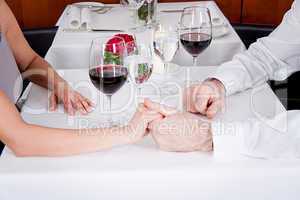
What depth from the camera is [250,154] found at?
2.86 feet

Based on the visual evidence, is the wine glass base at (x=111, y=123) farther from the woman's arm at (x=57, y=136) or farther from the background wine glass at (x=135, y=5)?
the background wine glass at (x=135, y=5)

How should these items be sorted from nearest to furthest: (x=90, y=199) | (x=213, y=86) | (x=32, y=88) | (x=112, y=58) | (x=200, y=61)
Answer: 1. (x=90, y=199)
2. (x=112, y=58)
3. (x=213, y=86)
4. (x=32, y=88)
5. (x=200, y=61)

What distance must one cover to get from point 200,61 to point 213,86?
1.28ft

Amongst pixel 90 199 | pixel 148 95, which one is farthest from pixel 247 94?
pixel 90 199

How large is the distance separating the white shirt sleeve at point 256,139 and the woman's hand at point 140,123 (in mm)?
131

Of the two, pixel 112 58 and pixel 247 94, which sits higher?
pixel 112 58

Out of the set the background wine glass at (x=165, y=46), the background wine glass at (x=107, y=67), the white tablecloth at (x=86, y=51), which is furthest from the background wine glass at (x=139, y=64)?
the white tablecloth at (x=86, y=51)

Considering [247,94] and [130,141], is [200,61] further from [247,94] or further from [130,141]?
[130,141]

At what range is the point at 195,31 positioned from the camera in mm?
1333

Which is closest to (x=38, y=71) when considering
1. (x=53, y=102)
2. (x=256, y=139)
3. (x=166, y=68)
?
(x=53, y=102)

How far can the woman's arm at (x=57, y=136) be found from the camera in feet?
2.97

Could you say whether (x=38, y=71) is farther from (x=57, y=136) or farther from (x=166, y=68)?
(x=57, y=136)

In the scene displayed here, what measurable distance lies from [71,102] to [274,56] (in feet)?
1.97

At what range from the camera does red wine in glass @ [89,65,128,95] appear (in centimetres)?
101
